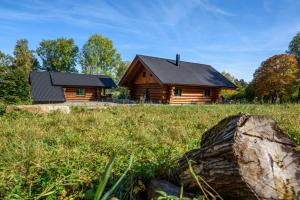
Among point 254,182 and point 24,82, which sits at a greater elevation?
point 24,82

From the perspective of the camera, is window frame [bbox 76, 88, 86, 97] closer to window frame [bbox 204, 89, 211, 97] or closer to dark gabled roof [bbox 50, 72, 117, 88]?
dark gabled roof [bbox 50, 72, 117, 88]

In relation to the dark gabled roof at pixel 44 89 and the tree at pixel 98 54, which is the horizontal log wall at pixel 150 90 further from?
the tree at pixel 98 54

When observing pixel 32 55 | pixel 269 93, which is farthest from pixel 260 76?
pixel 32 55

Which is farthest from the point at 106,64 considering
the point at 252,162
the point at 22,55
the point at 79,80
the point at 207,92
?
the point at 252,162

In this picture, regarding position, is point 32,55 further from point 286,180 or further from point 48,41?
point 286,180

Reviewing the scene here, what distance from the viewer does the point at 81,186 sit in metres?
2.77

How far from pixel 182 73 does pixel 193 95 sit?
113 inches

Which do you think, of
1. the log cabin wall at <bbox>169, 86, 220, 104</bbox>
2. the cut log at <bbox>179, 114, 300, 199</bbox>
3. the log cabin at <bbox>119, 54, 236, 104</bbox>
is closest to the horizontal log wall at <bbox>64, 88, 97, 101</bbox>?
the log cabin at <bbox>119, 54, 236, 104</bbox>

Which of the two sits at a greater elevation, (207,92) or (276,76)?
(276,76)

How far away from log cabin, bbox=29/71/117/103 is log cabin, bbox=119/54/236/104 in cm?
514

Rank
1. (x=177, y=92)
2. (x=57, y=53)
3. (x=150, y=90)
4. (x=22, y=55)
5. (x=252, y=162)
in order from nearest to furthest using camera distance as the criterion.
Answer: (x=252, y=162) < (x=177, y=92) < (x=150, y=90) < (x=22, y=55) < (x=57, y=53)

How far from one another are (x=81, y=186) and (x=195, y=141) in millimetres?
2935

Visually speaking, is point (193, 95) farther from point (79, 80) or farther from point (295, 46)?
point (295, 46)

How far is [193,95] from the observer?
92.5ft
